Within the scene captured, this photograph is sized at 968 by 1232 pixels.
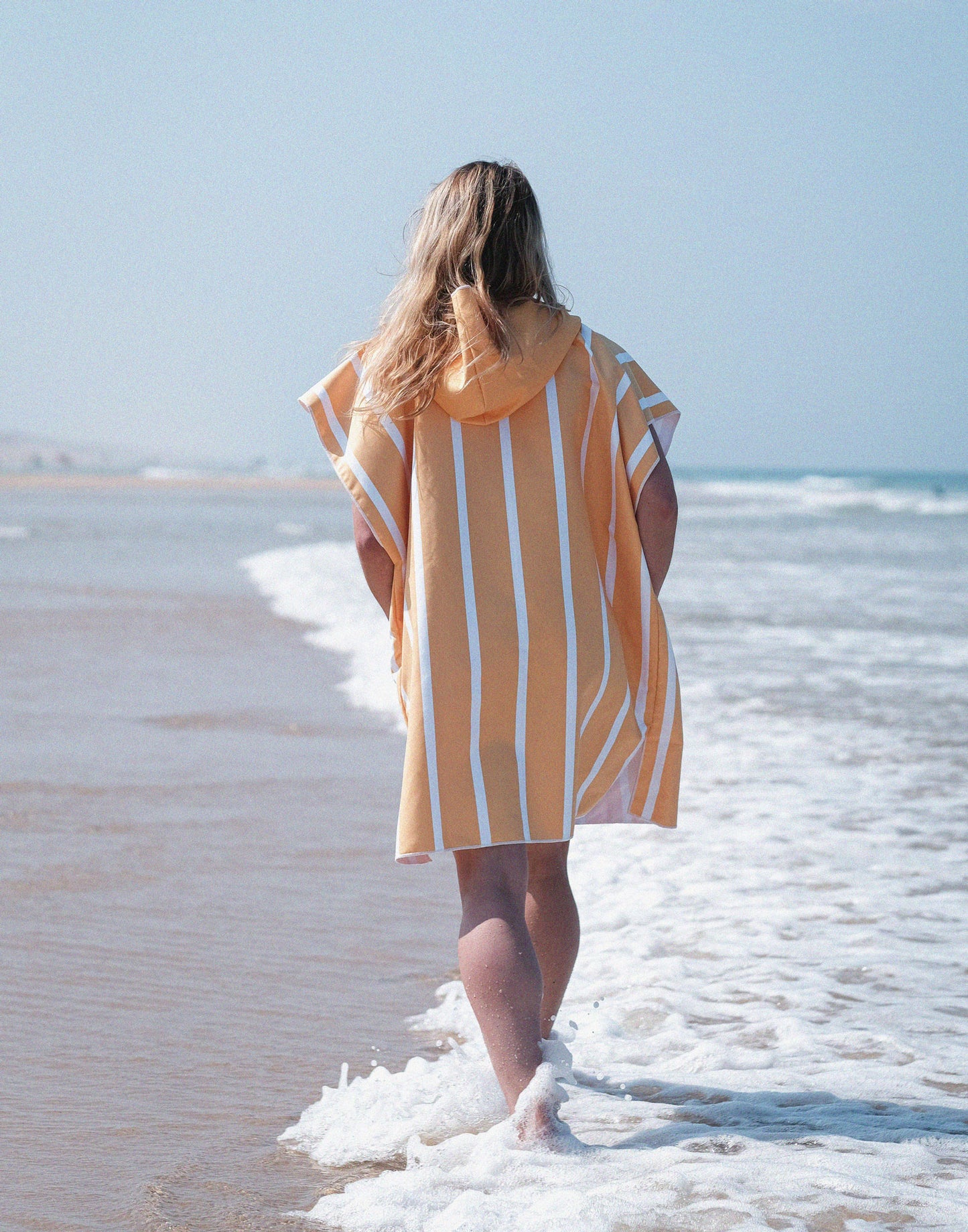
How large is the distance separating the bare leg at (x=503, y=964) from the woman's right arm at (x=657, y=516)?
0.59m

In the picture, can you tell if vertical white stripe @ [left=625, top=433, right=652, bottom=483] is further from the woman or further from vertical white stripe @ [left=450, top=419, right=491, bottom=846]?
vertical white stripe @ [left=450, top=419, right=491, bottom=846]

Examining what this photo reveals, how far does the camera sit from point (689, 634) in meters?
9.93

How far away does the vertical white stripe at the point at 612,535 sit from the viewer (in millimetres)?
2389

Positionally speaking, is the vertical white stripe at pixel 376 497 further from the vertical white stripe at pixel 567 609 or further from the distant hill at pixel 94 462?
the distant hill at pixel 94 462

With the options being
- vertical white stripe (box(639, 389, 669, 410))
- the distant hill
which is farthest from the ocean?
the distant hill

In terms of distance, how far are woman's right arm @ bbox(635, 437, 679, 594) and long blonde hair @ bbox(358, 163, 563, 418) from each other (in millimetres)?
354

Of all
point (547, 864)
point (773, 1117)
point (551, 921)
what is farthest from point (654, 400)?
point (773, 1117)

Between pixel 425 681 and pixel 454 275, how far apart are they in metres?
0.73

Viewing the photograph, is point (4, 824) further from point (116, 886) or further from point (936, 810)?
point (936, 810)

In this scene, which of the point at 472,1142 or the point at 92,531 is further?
the point at 92,531

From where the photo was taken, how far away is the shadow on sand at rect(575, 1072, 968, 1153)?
101 inches


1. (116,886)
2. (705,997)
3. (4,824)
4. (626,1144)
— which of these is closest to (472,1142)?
(626,1144)

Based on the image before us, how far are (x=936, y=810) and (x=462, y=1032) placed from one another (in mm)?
2709

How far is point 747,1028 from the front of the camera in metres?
A: 3.15
